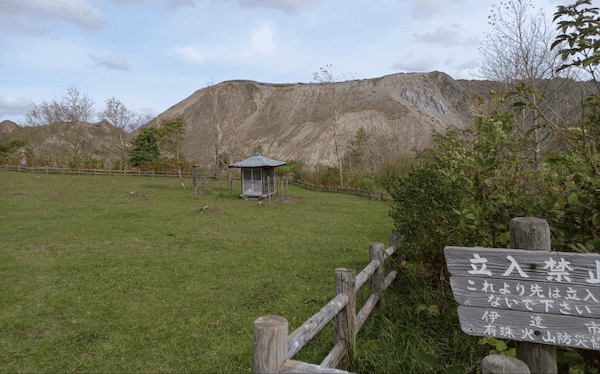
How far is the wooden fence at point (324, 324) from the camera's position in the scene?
2.06m

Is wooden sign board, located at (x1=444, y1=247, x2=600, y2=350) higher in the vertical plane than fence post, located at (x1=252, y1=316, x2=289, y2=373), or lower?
higher

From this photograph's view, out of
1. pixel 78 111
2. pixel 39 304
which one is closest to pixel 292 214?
pixel 39 304

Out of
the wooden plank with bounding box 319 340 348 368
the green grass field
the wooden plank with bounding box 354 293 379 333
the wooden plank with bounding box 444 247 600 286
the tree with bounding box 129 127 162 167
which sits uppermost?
the tree with bounding box 129 127 162 167

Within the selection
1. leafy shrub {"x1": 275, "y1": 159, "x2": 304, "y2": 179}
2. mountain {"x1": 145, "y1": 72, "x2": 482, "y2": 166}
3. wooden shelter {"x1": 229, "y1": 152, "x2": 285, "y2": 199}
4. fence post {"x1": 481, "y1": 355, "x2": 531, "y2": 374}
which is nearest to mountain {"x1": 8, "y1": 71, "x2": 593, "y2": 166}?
mountain {"x1": 145, "y1": 72, "x2": 482, "y2": 166}

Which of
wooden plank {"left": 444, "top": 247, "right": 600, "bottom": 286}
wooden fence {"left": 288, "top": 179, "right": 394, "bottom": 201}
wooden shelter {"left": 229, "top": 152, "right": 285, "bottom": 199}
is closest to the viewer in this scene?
wooden plank {"left": 444, "top": 247, "right": 600, "bottom": 286}

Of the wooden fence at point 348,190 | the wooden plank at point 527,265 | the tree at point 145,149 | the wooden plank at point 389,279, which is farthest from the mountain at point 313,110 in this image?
the wooden plank at point 527,265

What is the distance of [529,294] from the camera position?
6.38 ft

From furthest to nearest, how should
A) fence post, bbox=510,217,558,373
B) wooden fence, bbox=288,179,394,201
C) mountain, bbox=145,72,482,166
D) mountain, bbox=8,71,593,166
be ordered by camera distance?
mountain, bbox=145,72,482,166 < mountain, bbox=8,71,593,166 < wooden fence, bbox=288,179,394,201 < fence post, bbox=510,217,558,373

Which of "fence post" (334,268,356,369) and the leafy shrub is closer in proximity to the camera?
"fence post" (334,268,356,369)

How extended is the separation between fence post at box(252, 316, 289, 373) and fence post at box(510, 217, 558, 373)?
154 centimetres

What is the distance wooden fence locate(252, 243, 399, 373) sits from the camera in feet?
6.77

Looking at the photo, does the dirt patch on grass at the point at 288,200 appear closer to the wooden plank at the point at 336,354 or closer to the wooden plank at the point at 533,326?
the wooden plank at the point at 336,354

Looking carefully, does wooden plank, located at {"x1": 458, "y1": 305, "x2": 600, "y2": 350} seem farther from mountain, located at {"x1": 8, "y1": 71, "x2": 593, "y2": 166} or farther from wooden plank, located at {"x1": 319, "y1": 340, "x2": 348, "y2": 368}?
mountain, located at {"x1": 8, "y1": 71, "x2": 593, "y2": 166}

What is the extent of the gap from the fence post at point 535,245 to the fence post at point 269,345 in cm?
154
